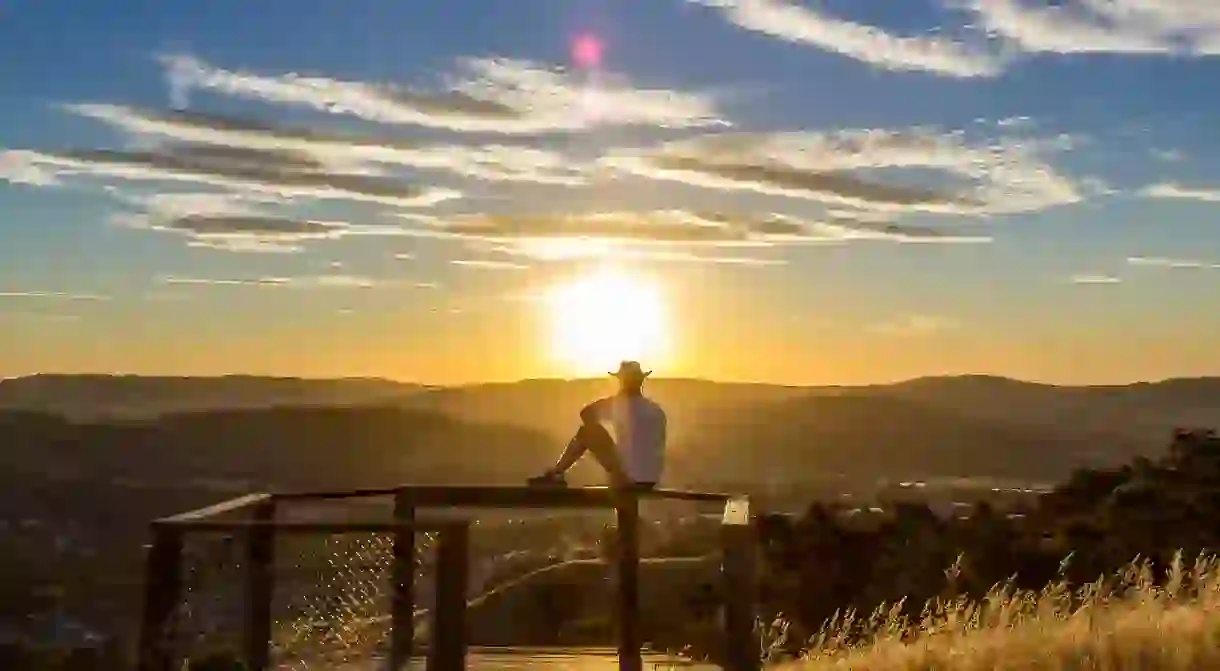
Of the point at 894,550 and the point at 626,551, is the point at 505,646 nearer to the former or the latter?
the point at 626,551

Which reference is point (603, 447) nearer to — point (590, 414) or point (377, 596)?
point (590, 414)

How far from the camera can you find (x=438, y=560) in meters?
5.77

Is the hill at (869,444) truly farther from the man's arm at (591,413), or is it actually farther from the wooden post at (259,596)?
the wooden post at (259,596)

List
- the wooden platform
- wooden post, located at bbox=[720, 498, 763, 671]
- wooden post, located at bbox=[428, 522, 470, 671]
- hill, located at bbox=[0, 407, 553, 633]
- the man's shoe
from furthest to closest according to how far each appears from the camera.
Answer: hill, located at bbox=[0, 407, 553, 633], the wooden platform, the man's shoe, wooden post, located at bbox=[720, 498, 763, 671], wooden post, located at bbox=[428, 522, 470, 671]

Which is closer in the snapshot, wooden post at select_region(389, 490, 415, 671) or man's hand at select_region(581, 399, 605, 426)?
wooden post at select_region(389, 490, 415, 671)

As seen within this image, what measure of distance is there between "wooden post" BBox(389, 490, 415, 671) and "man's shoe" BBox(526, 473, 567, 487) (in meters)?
0.66

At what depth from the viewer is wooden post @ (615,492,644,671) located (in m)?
7.31

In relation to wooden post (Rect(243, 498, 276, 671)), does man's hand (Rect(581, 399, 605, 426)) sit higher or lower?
higher

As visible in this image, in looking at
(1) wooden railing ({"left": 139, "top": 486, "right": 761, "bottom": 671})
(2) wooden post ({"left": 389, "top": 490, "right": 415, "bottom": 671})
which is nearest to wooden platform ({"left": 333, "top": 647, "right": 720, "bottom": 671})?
(2) wooden post ({"left": 389, "top": 490, "right": 415, "bottom": 671})

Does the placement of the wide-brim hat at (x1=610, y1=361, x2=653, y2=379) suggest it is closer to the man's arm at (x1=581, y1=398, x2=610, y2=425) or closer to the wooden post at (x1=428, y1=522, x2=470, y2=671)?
the man's arm at (x1=581, y1=398, x2=610, y2=425)

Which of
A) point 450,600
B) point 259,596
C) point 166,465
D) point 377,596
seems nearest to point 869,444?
point 166,465

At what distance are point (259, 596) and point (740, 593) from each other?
2707 mm

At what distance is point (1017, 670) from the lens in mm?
8461

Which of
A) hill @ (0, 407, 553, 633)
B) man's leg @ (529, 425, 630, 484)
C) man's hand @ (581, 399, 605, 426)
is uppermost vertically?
man's hand @ (581, 399, 605, 426)
